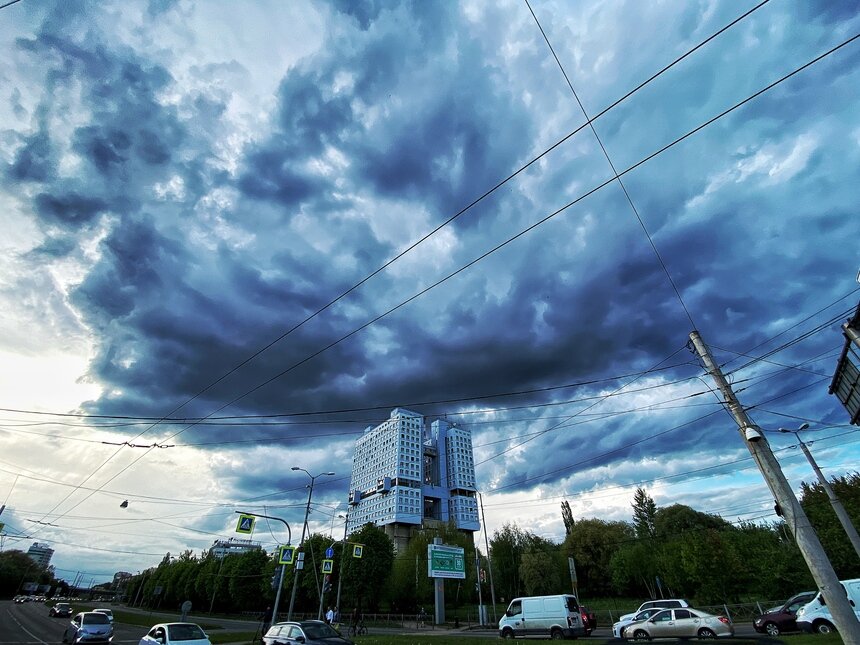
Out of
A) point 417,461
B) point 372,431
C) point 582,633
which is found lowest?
point 582,633

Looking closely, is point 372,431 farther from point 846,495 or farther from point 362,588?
point 846,495

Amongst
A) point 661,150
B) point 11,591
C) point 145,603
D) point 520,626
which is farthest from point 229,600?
point 661,150

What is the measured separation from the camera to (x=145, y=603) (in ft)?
330

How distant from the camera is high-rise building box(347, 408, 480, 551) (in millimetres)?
137750

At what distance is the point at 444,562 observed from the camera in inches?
1752

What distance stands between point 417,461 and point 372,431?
28053 millimetres

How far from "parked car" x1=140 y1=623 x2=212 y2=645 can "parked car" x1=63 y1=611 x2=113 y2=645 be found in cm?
931

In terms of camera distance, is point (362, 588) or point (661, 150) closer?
point (661, 150)

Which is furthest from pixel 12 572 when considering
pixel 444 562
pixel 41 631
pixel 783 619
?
pixel 783 619

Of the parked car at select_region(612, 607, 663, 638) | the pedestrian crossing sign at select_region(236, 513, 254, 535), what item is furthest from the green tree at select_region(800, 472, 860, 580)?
the pedestrian crossing sign at select_region(236, 513, 254, 535)

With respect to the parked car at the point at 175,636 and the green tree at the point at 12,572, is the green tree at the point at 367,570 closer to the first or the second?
the parked car at the point at 175,636

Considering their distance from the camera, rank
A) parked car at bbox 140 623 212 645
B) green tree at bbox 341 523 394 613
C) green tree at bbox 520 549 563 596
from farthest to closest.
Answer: green tree at bbox 520 549 563 596, green tree at bbox 341 523 394 613, parked car at bbox 140 623 212 645

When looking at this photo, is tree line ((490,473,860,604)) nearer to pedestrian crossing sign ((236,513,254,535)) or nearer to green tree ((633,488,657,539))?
green tree ((633,488,657,539))

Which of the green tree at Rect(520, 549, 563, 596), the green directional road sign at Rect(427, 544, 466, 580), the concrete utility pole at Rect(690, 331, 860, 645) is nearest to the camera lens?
the concrete utility pole at Rect(690, 331, 860, 645)
